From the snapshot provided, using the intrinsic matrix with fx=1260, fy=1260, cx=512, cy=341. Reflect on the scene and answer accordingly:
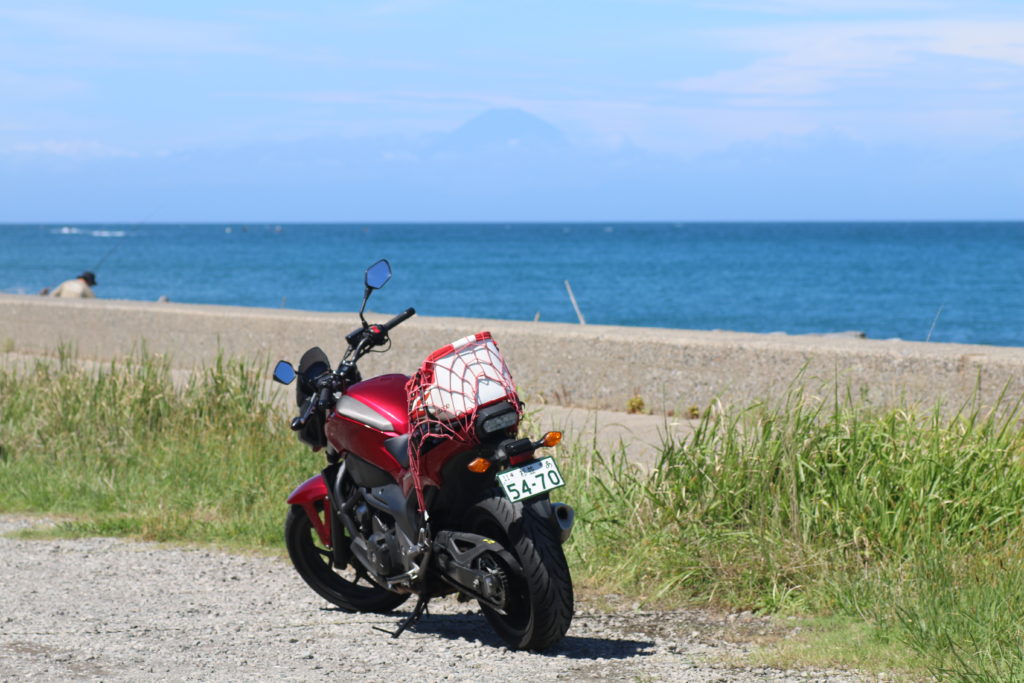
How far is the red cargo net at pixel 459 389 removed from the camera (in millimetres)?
4402

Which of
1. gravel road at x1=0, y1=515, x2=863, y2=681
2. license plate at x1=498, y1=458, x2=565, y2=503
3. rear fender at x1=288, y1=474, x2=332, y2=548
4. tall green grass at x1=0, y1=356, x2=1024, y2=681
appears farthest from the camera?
rear fender at x1=288, y1=474, x2=332, y2=548

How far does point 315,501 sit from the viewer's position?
5.36 m

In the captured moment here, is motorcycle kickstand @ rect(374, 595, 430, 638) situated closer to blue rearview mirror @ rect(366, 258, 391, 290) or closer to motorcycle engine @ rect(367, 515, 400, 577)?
motorcycle engine @ rect(367, 515, 400, 577)

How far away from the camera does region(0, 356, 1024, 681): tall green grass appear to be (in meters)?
4.52

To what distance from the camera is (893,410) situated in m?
5.84

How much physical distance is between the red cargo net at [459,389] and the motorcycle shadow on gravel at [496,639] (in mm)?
805

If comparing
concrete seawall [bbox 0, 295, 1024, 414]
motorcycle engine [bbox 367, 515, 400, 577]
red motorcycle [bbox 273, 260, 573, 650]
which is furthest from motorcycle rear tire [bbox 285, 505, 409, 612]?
concrete seawall [bbox 0, 295, 1024, 414]

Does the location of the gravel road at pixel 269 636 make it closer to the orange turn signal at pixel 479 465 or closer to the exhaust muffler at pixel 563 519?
the exhaust muffler at pixel 563 519

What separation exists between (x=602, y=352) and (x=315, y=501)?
373cm

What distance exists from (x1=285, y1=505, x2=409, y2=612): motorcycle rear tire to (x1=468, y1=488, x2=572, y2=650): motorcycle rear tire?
0.96 metres

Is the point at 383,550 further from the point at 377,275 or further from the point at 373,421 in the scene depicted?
the point at 377,275

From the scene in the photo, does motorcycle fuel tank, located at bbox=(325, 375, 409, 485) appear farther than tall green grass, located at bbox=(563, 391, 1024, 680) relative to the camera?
No

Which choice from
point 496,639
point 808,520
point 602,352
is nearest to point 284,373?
point 496,639

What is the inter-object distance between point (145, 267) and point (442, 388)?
71.0 meters
